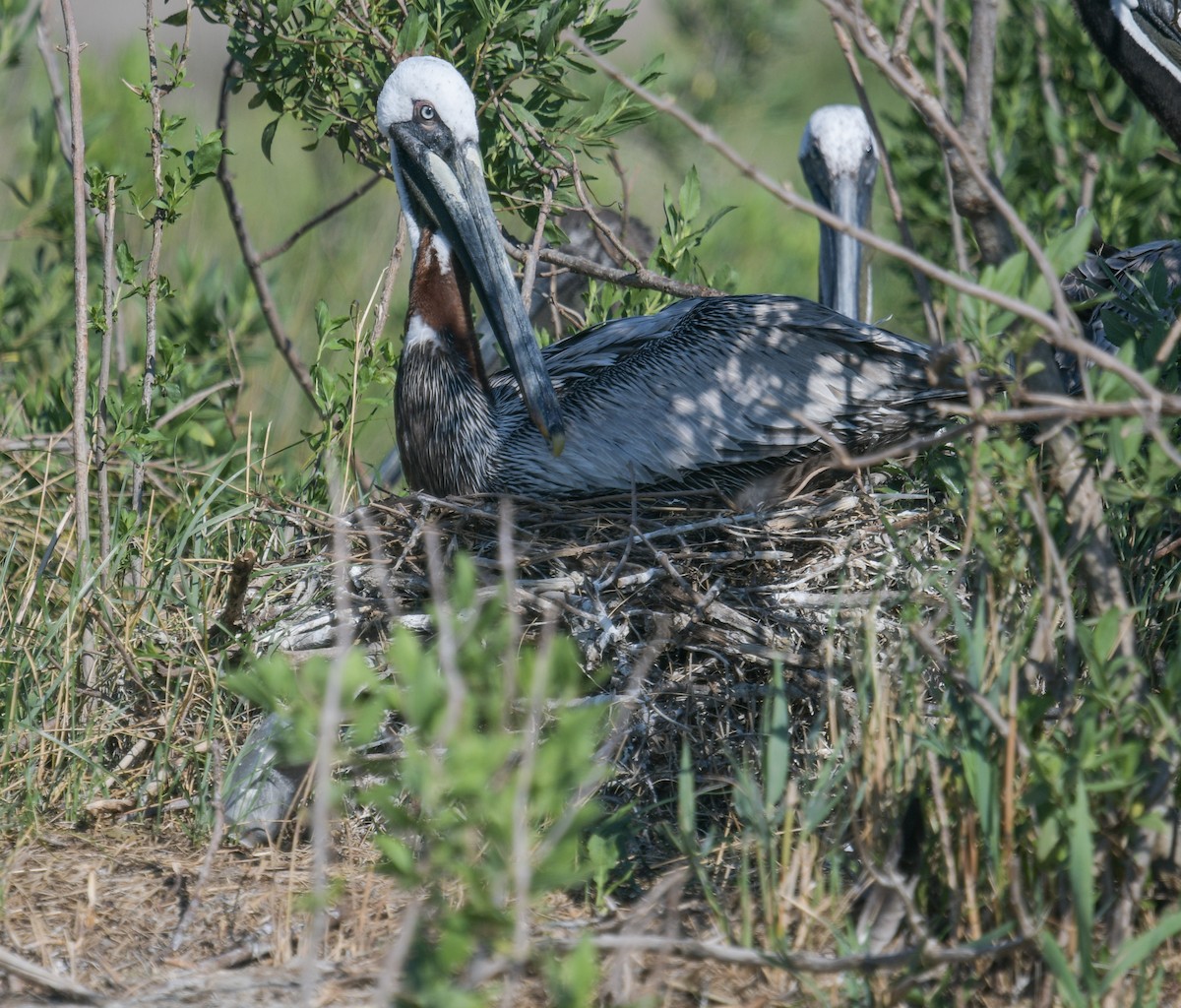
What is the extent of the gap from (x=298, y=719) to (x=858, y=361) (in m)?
2.20

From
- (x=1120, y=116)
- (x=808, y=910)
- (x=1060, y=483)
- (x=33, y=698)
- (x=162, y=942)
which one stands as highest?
(x=1120, y=116)

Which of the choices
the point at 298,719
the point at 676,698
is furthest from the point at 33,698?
the point at 298,719

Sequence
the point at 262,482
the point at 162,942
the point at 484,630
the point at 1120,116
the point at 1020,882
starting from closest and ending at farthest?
the point at 484,630
the point at 1020,882
the point at 162,942
the point at 262,482
the point at 1120,116

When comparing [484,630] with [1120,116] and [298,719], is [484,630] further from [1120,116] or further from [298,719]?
[1120,116]

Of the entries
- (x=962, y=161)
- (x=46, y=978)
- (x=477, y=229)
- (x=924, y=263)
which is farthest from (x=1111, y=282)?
(x=46, y=978)

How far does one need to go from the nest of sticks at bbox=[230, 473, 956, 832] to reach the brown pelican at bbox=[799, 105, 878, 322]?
A: 153cm

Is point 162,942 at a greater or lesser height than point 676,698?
lesser

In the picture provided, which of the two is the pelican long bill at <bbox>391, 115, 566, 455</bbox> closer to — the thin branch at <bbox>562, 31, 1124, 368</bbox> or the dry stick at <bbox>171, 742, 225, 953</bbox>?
the dry stick at <bbox>171, 742, 225, 953</bbox>

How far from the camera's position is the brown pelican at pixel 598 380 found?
3.44 m

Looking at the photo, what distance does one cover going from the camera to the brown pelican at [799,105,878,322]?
4812mm

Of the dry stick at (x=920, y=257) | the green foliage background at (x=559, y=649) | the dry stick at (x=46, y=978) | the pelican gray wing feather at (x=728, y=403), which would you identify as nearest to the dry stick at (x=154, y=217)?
the green foliage background at (x=559, y=649)

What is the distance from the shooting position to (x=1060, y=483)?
220 centimetres

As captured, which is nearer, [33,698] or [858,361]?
[33,698]

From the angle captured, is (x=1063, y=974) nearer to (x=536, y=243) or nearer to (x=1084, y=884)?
(x=1084, y=884)
